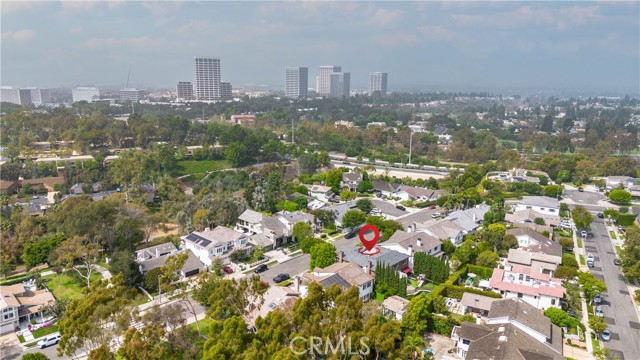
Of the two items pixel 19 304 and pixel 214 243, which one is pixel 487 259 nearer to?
pixel 214 243

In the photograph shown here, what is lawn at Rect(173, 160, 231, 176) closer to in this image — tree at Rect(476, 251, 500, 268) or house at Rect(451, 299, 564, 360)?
tree at Rect(476, 251, 500, 268)

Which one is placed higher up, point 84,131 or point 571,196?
point 84,131

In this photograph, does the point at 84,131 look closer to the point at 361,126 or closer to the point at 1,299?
the point at 1,299

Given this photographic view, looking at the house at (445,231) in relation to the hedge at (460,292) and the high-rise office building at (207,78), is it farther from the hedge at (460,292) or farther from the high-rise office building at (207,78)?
the high-rise office building at (207,78)

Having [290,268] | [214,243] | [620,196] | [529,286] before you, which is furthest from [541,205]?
[214,243]

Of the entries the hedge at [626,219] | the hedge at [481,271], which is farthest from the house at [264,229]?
the hedge at [626,219]

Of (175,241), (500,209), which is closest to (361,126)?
(500,209)

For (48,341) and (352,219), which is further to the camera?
(352,219)

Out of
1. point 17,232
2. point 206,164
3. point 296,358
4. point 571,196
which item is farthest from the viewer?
point 206,164
